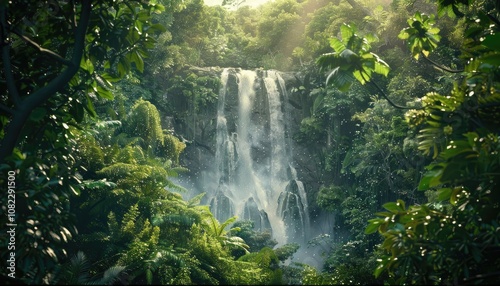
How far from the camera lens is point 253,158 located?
21.4 meters

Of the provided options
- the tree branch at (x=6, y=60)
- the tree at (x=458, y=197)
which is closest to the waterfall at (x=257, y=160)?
the tree at (x=458, y=197)

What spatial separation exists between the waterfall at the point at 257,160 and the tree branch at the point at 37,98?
1453cm

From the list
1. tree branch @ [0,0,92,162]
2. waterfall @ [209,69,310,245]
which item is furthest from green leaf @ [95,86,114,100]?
waterfall @ [209,69,310,245]

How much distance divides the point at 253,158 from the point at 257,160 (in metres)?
0.21

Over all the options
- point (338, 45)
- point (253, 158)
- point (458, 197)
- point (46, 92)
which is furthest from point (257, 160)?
point (46, 92)

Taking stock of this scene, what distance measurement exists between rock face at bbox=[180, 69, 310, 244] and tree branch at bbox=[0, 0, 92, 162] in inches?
574

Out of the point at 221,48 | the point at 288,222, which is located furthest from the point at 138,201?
the point at 221,48

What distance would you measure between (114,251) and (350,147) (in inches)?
535

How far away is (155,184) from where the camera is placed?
990 centimetres

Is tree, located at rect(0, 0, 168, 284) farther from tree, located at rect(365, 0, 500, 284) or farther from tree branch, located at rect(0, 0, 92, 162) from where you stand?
tree, located at rect(365, 0, 500, 284)

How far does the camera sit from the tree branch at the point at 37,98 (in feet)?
14.3

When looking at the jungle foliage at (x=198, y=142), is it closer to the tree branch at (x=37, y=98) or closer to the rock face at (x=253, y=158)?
the tree branch at (x=37, y=98)

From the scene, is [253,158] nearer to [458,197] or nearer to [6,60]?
[458,197]

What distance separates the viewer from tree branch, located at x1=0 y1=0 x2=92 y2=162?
4.35 m
